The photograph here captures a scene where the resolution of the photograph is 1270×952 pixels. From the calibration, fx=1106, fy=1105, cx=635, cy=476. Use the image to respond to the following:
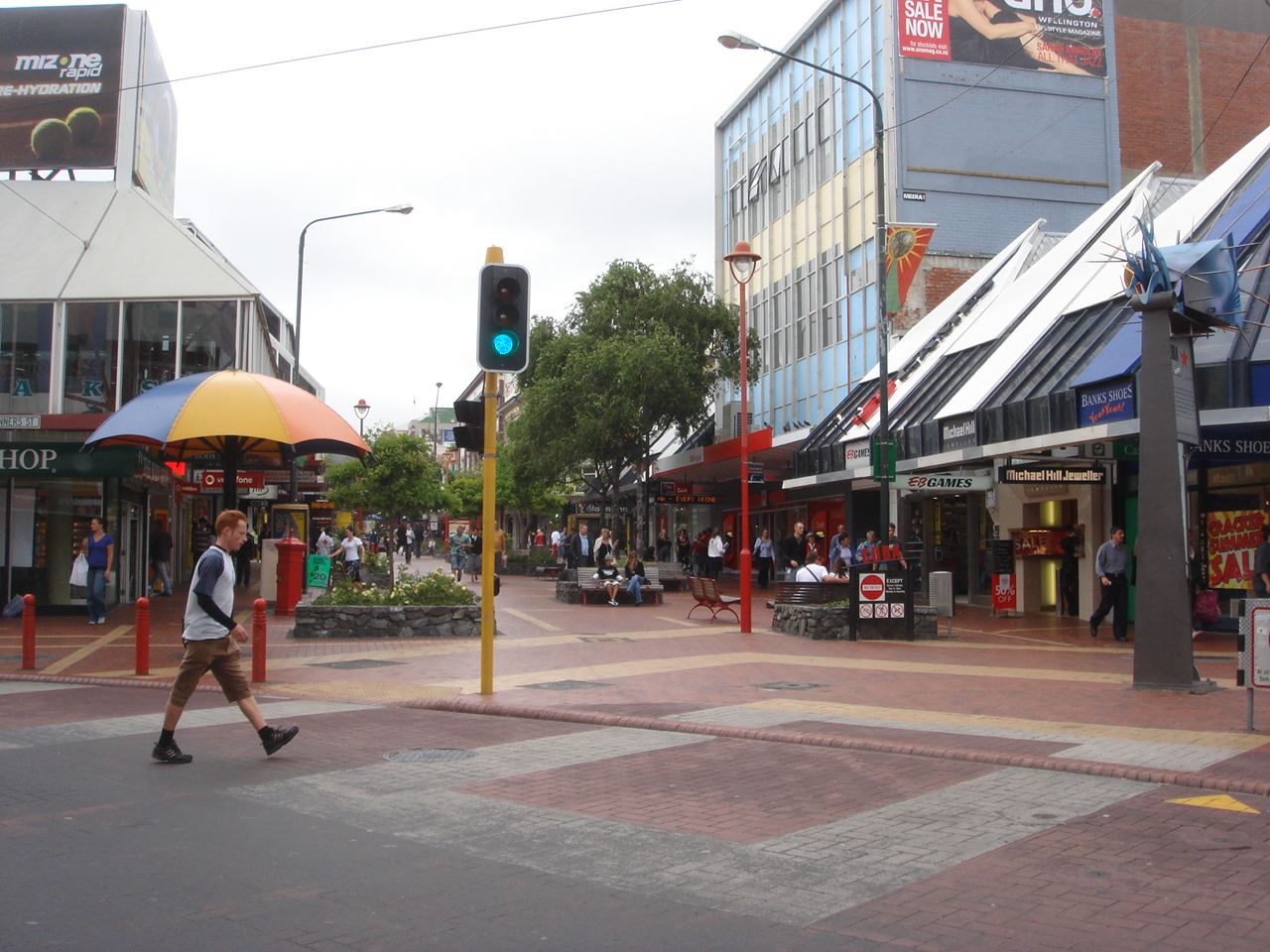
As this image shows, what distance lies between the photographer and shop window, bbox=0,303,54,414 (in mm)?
22359

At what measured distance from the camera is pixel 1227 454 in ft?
52.9

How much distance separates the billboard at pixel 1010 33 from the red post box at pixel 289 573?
2098cm

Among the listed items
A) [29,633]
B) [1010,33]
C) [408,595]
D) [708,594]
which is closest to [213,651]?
[29,633]

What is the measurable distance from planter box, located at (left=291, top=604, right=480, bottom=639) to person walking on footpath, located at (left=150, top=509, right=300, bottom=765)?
9291 mm

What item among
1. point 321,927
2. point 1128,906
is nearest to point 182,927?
point 321,927

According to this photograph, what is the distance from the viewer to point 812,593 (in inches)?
719

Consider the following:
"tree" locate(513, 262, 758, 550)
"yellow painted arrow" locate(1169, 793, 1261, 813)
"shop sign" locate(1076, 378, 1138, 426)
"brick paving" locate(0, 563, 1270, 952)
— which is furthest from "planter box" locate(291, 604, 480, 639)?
"tree" locate(513, 262, 758, 550)

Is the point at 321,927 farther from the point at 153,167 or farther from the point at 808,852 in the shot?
the point at 153,167

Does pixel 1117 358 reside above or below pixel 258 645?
above

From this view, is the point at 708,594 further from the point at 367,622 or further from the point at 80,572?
the point at 80,572

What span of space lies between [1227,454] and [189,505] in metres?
29.9

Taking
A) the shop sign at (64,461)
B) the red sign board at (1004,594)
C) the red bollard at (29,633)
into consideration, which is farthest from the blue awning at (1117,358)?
the shop sign at (64,461)

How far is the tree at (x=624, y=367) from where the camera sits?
34812mm

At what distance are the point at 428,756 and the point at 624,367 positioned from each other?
26481mm
